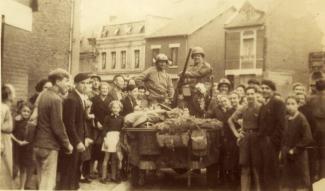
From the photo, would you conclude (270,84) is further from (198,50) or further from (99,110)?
A: (99,110)

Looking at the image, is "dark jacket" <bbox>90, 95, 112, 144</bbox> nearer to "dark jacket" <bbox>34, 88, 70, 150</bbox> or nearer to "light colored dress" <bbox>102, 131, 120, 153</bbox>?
"light colored dress" <bbox>102, 131, 120, 153</bbox>

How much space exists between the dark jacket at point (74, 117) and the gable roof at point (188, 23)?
1.20 meters

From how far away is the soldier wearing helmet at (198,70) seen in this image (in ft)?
15.6

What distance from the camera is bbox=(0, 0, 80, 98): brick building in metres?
4.36

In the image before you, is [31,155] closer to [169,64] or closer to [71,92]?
[71,92]

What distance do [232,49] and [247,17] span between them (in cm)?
34

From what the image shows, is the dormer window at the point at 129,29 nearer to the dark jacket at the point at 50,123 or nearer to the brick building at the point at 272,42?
the brick building at the point at 272,42

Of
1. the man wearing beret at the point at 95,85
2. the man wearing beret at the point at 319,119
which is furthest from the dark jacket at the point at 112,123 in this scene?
the man wearing beret at the point at 319,119

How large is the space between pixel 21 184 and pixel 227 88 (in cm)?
215

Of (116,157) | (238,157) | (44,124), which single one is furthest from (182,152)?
(44,124)

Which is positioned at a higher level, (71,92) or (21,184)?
(71,92)

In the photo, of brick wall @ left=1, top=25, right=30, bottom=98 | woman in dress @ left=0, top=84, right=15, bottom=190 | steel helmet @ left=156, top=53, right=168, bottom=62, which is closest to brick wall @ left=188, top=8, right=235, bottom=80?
steel helmet @ left=156, top=53, right=168, bottom=62

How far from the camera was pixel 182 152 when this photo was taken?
4.05 metres

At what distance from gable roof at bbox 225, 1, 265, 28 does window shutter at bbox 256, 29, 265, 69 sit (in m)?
0.11
